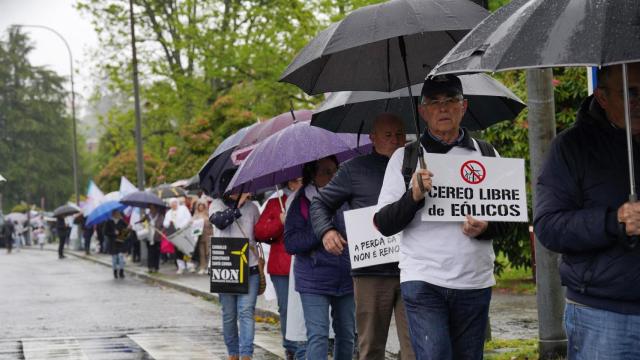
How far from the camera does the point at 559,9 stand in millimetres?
3754

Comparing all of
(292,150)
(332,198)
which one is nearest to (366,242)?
(332,198)

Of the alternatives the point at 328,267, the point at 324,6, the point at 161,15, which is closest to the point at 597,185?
the point at 328,267

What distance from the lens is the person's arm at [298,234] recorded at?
715cm

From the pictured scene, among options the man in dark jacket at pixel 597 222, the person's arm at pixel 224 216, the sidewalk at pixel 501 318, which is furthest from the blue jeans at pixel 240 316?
the man in dark jacket at pixel 597 222

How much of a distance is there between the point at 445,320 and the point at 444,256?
30 centimetres

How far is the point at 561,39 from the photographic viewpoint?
367 cm

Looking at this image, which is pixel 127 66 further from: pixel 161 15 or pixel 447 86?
pixel 447 86

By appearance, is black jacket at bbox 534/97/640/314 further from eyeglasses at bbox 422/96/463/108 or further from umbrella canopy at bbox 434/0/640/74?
eyeglasses at bbox 422/96/463/108

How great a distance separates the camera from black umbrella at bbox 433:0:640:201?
3551 millimetres

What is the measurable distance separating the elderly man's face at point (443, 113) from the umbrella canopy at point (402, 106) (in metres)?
1.12

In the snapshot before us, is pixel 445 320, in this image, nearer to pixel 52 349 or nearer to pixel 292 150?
pixel 292 150

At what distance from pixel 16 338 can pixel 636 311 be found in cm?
1005

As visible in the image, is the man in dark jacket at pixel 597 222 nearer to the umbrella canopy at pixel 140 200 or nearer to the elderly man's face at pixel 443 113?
the elderly man's face at pixel 443 113

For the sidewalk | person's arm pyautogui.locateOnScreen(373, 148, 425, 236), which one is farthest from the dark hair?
the sidewalk
